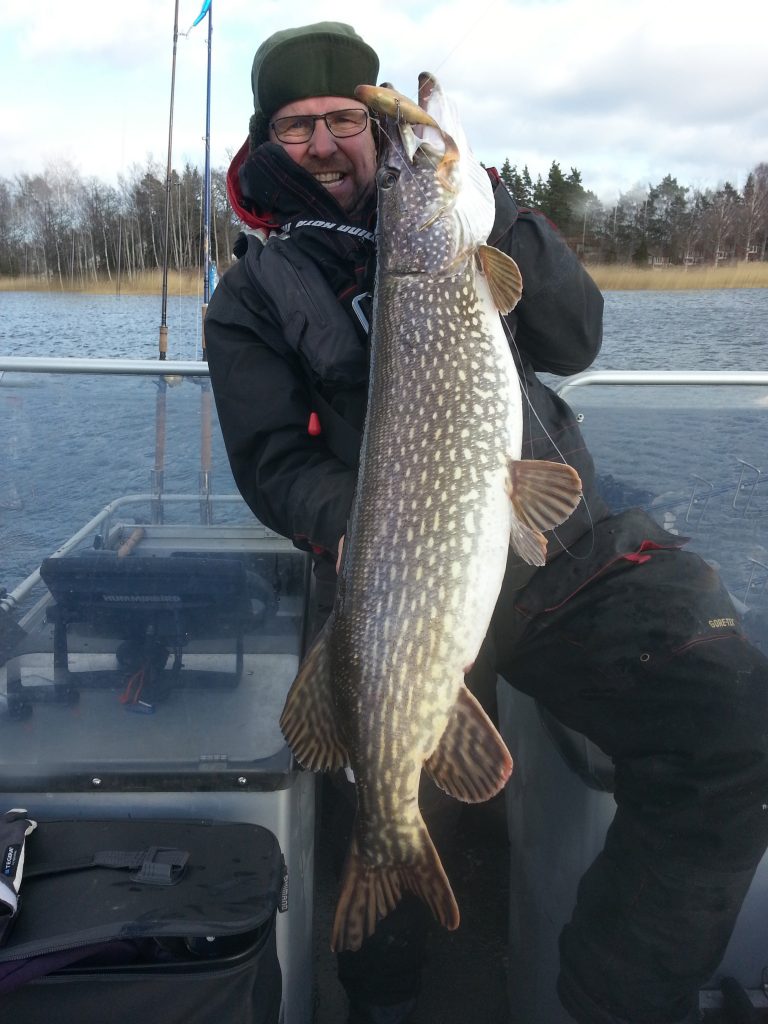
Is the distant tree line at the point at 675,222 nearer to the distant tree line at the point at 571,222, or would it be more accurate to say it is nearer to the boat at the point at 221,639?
the distant tree line at the point at 571,222

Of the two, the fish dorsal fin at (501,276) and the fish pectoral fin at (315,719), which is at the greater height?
the fish dorsal fin at (501,276)

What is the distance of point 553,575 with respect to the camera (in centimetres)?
183

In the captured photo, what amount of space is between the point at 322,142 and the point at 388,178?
472 millimetres

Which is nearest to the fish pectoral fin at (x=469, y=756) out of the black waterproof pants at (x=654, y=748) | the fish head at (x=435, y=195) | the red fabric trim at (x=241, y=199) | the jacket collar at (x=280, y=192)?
the black waterproof pants at (x=654, y=748)

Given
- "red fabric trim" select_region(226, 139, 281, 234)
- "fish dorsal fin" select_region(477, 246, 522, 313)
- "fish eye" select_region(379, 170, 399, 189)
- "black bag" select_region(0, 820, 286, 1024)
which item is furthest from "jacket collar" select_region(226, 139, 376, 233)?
"black bag" select_region(0, 820, 286, 1024)

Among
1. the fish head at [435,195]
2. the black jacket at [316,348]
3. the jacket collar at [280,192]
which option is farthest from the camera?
the jacket collar at [280,192]

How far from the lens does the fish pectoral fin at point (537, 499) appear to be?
164 cm

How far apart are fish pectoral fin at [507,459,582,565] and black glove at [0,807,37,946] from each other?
118cm

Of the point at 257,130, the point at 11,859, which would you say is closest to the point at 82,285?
the point at 257,130

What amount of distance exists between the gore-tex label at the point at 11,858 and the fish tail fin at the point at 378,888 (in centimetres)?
66

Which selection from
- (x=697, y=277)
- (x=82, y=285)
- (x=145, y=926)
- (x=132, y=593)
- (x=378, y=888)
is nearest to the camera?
(x=145, y=926)

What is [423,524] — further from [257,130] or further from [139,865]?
[257,130]

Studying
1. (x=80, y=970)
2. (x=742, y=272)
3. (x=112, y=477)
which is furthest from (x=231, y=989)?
(x=742, y=272)

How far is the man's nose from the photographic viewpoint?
6.97 ft
